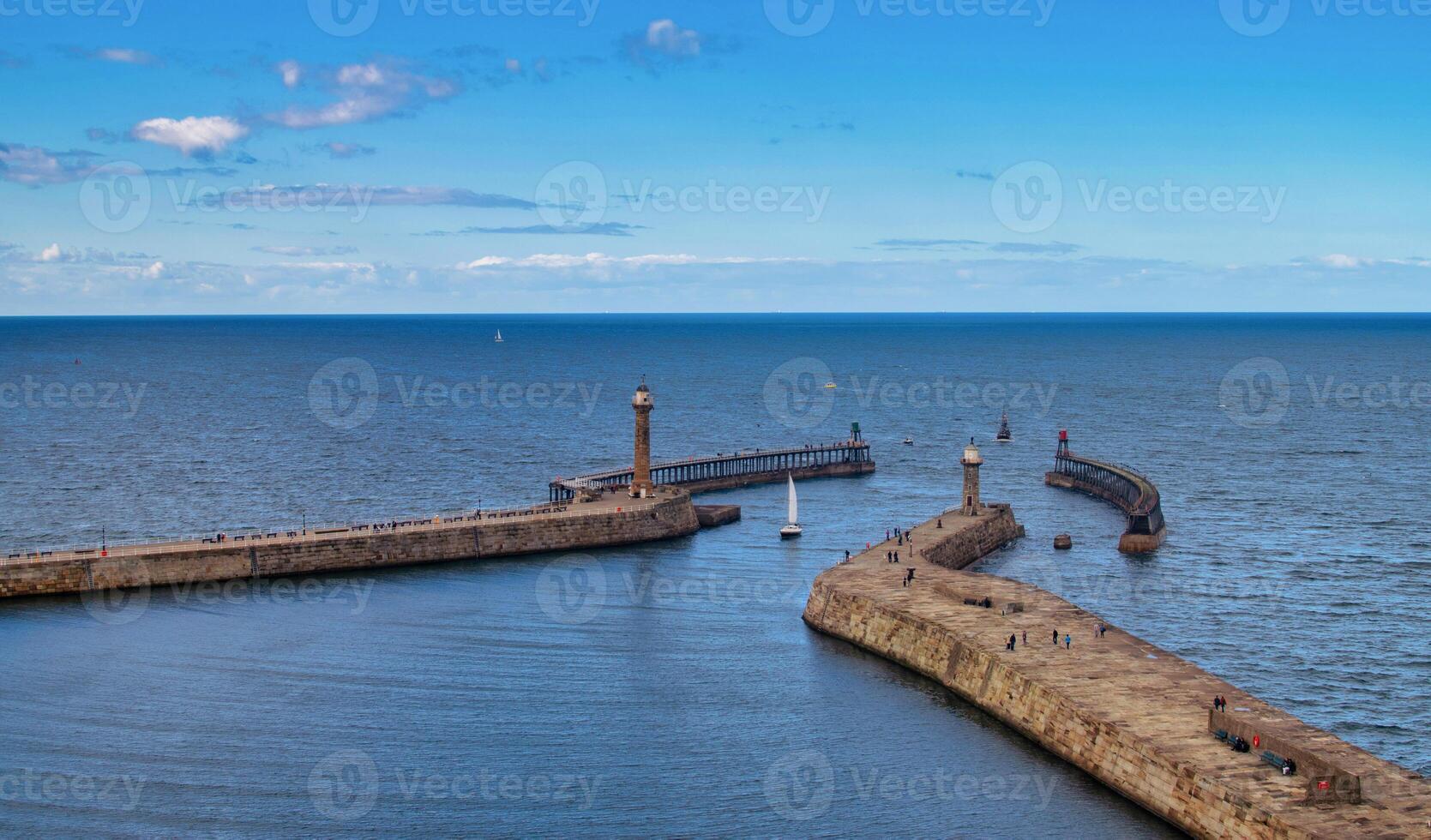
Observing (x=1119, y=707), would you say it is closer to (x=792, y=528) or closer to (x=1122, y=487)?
(x=792, y=528)

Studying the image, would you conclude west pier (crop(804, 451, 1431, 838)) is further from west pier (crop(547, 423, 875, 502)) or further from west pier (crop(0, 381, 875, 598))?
west pier (crop(547, 423, 875, 502))

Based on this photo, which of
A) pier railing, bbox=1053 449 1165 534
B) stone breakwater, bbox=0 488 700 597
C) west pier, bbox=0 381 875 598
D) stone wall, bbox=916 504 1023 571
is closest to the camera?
stone breakwater, bbox=0 488 700 597

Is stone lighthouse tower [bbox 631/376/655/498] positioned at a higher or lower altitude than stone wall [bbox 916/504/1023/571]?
higher

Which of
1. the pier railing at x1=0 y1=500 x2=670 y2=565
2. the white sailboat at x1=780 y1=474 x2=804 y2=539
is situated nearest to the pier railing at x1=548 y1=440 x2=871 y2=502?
the pier railing at x1=0 y1=500 x2=670 y2=565

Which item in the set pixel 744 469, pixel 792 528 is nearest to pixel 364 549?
pixel 792 528

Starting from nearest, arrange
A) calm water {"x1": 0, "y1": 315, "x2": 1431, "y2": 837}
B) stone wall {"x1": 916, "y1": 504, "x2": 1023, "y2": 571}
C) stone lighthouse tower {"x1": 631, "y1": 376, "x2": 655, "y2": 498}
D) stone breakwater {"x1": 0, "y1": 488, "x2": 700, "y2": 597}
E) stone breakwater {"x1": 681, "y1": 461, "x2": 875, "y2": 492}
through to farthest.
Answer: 1. calm water {"x1": 0, "y1": 315, "x2": 1431, "y2": 837}
2. stone breakwater {"x1": 0, "y1": 488, "x2": 700, "y2": 597}
3. stone wall {"x1": 916, "y1": 504, "x2": 1023, "y2": 571}
4. stone lighthouse tower {"x1": 631, "y1": 376, "x2": 655, "y2": 498}
5. stone breakwater {"x1": 681, "y1": 461, "x2": 875, "y2": 492}

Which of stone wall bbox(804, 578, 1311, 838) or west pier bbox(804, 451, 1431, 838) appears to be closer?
west pier bbox(804, 451, 1431, 838)

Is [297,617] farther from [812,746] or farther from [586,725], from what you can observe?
[812,746]
